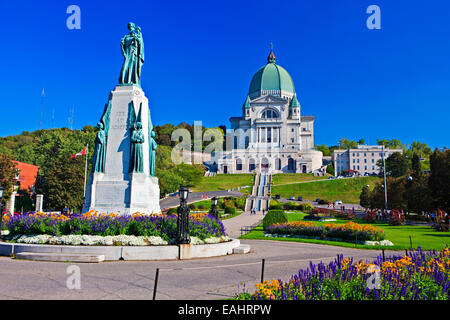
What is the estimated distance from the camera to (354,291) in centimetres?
529

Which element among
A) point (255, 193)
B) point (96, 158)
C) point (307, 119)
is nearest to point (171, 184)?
point (255, 193)

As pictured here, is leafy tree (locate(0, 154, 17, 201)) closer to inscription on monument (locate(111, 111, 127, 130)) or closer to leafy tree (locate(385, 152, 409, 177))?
inscription on monument (locate(111, 111, 127, 130))

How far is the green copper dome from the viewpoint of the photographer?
386 ft

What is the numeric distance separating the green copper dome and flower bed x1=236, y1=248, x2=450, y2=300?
374 ft

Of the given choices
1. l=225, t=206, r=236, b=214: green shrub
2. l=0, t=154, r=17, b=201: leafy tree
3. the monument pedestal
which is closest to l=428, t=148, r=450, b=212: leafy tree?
l=225, t=206, r=236, b=214: green shrub

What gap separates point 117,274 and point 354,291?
5622mm

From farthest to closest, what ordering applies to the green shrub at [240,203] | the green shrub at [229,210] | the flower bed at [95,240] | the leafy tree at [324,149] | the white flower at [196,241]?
the leafy tree at [324,149] < the green shrub at [240,203] < the green shrub at [229,210] < the white flower at [196,241] < the flower bed at [95,240]

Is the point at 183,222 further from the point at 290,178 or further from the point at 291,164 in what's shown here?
the point at 291,164

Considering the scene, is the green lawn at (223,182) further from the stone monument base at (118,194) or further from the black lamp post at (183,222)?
the black lamp post at (183,222)

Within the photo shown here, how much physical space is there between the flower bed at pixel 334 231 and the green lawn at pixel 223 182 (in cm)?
5116

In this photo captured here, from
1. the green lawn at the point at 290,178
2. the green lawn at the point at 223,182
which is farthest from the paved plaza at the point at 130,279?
the green lawn at the point at 290,178

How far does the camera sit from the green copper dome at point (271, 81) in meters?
118
